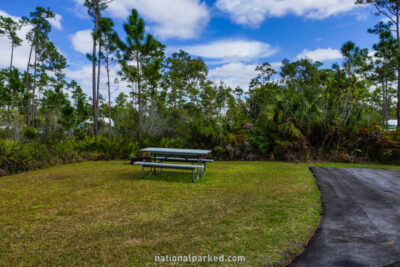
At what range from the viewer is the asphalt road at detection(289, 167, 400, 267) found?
7.50ft

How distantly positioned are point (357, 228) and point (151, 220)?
9.23ft

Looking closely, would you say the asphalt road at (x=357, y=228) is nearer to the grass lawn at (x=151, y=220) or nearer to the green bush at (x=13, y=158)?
the grass lawn at (x=151, y=220)

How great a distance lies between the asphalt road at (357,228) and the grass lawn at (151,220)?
186mm

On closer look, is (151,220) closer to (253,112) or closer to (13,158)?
(13,158)

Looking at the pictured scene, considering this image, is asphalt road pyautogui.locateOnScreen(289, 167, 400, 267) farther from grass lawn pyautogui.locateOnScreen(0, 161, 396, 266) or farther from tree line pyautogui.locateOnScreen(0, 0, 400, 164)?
tree line pyautogui.locateOnScreen(0, 0, 400, 164)

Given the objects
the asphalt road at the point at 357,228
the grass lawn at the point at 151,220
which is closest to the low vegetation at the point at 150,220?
the grass lawn at the point at 151,220

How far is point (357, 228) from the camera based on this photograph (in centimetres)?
302

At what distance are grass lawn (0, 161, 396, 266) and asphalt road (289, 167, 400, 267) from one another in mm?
186

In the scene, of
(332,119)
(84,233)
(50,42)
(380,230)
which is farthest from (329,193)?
(50,42)

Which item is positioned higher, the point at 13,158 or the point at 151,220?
the point at 13,158

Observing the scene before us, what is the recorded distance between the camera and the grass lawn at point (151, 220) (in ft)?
7.89

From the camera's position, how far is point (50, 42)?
2286cm

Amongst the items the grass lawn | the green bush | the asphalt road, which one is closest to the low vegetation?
the grass lawn

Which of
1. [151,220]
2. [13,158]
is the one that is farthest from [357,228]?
[13,158]
